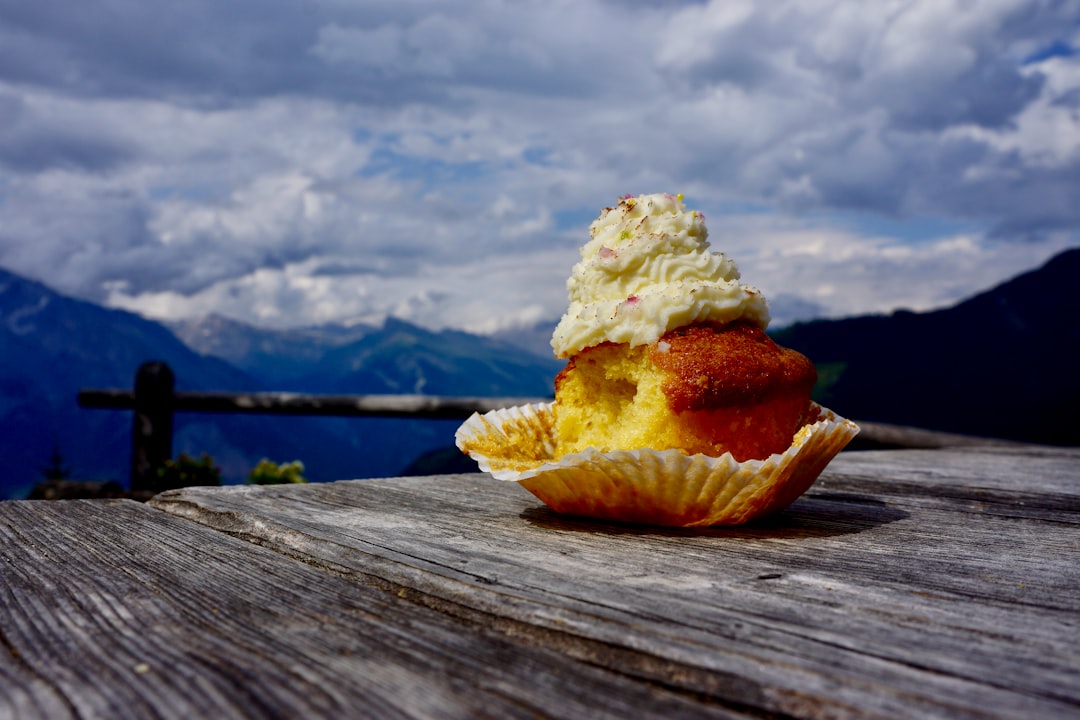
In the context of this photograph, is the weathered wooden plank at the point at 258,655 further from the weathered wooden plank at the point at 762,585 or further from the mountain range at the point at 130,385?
the mountain range at the point at 130,385

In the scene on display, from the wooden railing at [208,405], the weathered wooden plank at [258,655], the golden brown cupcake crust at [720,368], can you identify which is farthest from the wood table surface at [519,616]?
Answer: the wooden railing at [208,405]

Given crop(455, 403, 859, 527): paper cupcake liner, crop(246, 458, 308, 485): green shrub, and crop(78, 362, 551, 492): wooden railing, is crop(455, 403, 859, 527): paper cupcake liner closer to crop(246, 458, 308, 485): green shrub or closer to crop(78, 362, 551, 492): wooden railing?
crop(246, 458, 308, 485): green shrub

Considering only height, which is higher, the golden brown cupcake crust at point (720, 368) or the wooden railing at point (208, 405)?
the golden brown cupcake crust at point (720, 368)

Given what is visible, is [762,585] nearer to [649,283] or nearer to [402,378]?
[649,283]

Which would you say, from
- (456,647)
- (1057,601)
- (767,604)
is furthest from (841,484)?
(456,647)

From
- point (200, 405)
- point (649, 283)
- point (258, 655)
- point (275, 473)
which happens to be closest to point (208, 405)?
point (200, 405)
